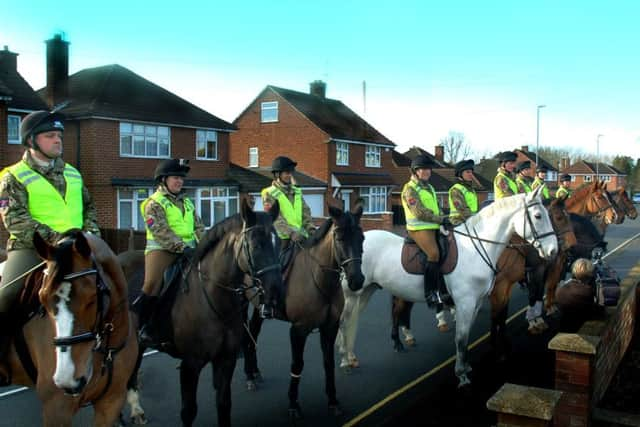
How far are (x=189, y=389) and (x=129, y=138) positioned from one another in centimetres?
2088

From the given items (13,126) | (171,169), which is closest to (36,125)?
(171,169)

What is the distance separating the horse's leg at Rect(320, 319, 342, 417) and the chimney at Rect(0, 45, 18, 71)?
2300cm

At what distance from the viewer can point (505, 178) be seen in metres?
10.5

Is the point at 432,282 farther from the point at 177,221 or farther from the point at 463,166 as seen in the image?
the point at 177,221

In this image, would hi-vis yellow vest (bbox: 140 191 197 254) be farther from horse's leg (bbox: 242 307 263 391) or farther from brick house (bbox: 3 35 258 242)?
brick house (bbox: 3 35 258 242)

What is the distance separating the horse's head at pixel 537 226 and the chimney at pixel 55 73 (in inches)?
943

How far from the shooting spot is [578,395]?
14.9 ft

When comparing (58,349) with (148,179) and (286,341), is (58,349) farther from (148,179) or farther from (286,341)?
(148,179)

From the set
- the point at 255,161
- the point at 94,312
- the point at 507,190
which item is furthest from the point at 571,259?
the point at 255,161

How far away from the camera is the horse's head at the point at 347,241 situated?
6.20 metres

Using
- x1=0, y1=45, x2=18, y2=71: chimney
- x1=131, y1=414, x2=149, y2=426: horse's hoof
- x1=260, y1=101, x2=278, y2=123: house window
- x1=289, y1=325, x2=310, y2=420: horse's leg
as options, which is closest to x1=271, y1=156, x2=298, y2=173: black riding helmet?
x1=289, y1=325, x2=310, y2=420: horse's leg

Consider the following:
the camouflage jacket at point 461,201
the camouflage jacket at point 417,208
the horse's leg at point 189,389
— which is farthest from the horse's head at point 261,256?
the camouflage jacket at point 461,201

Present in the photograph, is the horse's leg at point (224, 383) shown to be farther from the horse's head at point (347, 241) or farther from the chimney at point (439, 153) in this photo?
the chimney at point (439, 153)

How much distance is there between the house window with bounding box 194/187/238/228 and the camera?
87.0ft
